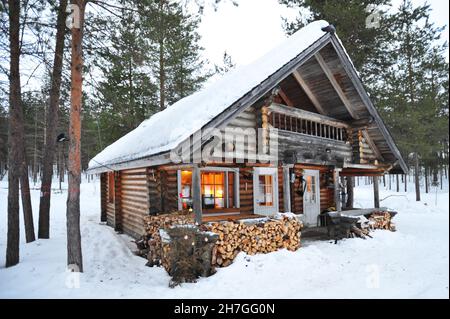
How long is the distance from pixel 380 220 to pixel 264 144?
6.19m

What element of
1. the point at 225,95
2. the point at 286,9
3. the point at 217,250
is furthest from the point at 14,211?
the point at 286,9

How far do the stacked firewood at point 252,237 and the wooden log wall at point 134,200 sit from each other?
10.9ft

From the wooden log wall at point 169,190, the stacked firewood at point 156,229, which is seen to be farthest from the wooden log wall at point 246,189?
the stacked firewood at point 156,229

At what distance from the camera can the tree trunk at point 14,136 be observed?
24.5ft

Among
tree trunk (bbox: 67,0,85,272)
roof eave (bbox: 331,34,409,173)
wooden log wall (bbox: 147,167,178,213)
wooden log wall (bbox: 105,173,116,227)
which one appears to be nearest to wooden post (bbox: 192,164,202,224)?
wooden log wall (bbox: 147,167,178,213)

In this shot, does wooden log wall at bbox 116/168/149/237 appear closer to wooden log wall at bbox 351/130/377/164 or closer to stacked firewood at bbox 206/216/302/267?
stacked firewood at bbox 206/216/302/267

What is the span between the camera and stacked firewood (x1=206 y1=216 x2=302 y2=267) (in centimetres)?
698

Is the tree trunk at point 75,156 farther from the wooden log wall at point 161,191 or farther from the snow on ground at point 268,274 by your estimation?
the wooden log wall at point 161,191

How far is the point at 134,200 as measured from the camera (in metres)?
11.1

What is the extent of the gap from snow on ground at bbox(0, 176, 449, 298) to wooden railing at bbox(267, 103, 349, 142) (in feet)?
12.8

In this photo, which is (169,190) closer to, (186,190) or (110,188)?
(186,190)

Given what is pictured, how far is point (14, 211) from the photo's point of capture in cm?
762

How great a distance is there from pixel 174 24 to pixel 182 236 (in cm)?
572

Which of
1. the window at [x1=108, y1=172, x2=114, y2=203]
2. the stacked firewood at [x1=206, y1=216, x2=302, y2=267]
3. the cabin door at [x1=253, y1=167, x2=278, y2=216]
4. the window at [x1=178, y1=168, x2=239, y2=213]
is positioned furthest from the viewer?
the window at [x1=108, y1=172, x2=114, y2=203]
